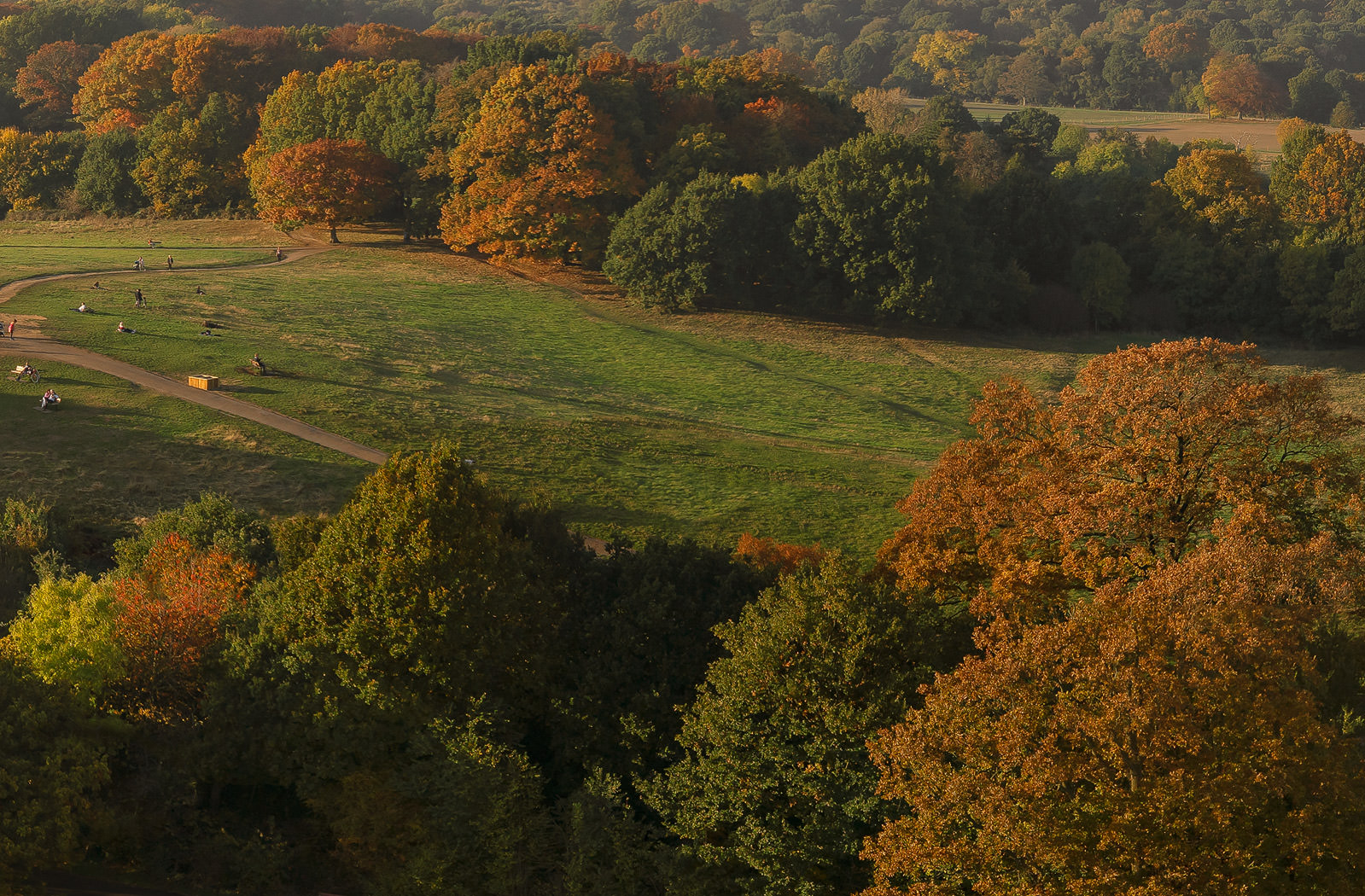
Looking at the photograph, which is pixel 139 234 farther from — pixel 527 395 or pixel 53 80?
pixel 527 395

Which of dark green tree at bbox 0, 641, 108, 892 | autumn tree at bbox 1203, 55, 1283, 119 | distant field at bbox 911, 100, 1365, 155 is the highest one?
autumn tree at bbox 1203, 55, 1283, 119

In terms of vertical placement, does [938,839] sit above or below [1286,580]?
below

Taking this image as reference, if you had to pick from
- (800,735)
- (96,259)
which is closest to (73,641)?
(800,735)

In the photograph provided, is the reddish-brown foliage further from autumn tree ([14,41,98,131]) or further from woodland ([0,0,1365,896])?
autumn tree ([14,41,98,131])

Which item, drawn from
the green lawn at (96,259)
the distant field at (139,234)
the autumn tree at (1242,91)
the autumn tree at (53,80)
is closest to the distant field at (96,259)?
the green lawn at (96,259)

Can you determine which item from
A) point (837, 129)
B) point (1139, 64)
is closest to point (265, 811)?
point (837, 129)

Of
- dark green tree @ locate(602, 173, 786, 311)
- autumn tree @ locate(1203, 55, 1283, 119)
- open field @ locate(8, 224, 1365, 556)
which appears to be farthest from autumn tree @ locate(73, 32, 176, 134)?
autumn tree @ locate(1203, 55, 1283, 119)

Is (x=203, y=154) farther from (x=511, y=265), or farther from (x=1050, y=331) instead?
(x=1050, y=331)
